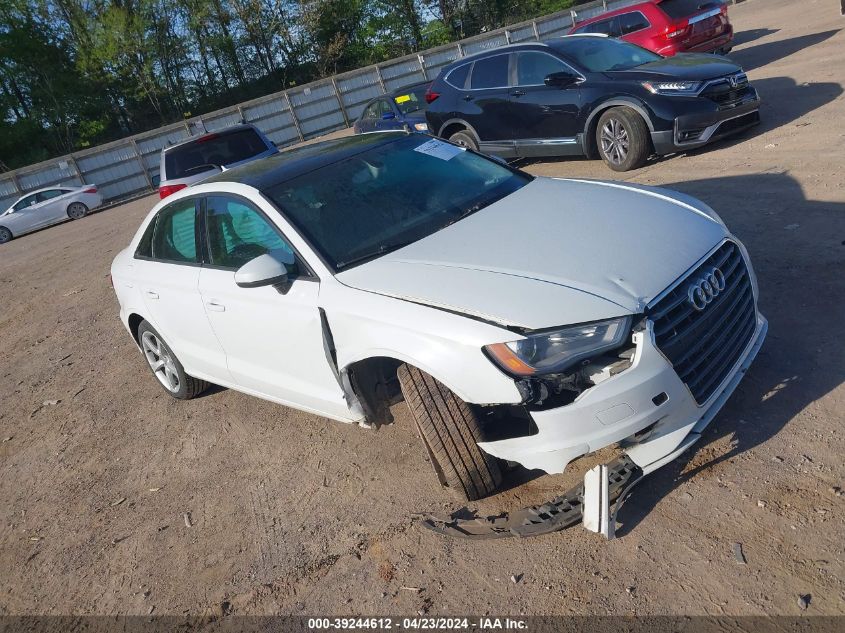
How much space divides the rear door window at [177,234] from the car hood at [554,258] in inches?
62.3

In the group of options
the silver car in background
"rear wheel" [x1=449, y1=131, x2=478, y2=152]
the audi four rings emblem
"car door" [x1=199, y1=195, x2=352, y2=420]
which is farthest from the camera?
"rear wheel" [x1=449, y1=131, x2=478, y2=152]

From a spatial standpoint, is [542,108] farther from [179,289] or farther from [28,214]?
[28,214]

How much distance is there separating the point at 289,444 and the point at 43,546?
152cm

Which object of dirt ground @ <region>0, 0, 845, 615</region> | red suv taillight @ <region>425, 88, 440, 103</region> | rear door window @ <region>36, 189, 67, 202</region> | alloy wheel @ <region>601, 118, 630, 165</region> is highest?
red suv taillight @ <region>425, 88, 440, 103</region>

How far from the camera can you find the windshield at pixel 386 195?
3.98 meters

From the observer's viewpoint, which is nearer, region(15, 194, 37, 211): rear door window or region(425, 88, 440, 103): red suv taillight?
region(425, 88, 440, 103): red suv taillight

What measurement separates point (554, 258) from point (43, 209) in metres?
24.2

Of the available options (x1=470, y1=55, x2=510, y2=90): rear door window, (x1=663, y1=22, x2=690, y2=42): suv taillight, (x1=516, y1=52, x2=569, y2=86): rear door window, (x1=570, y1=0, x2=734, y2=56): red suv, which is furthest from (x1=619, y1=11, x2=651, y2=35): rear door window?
(x1=516, y1=52, x2=569, y2=86): rear door window

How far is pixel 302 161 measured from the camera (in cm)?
470

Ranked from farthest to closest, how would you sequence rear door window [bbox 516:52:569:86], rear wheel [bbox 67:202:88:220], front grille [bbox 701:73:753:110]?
rear wheel [bbox 67:202:88:220] → rear door window [bbox 516:52:569:86] → front grille [bbox 701:73:753:110]

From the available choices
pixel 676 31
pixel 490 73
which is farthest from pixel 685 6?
pixel 490 73

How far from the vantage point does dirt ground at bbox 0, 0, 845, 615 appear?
9.68 feet

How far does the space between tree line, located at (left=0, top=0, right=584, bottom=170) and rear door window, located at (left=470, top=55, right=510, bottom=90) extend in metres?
33.2

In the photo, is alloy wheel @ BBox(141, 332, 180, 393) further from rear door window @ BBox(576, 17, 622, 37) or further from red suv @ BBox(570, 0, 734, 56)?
rear door window @ BBox(576, 17, 622, 37)
